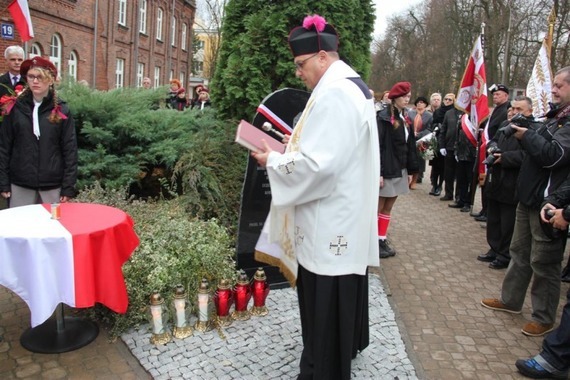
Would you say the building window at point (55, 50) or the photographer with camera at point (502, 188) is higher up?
the building window at point (55, 50)

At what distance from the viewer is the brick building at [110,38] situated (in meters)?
19.1

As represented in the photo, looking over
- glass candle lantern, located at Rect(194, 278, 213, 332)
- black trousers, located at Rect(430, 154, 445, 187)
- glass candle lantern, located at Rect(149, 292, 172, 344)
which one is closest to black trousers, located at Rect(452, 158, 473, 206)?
black trousers, located at Rect(430, 154, 445, 187)

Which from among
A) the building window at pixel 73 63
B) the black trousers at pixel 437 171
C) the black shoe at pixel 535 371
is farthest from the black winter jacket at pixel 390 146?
the building window at pixel 73 63

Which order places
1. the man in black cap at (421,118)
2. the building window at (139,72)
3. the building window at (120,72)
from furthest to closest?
the building window at (139,72)
the building window at (120,72)
the man in black cap at (421,118)

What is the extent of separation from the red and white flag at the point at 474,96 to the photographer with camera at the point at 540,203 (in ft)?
14.8

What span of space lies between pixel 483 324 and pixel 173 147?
12.8 feet

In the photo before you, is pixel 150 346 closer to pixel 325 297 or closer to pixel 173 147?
pixel 325 297

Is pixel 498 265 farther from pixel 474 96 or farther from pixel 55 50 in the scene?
pixel 55 50

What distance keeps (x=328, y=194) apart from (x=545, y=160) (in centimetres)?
215

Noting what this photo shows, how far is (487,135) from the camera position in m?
7.61

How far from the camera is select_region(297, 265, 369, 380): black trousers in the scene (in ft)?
9.18

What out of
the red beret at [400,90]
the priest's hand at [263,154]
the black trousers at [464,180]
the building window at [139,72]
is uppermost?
the building window at [139,72]

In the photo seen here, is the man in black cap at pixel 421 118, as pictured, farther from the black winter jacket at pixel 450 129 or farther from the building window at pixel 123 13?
the building window at pixel 123 13

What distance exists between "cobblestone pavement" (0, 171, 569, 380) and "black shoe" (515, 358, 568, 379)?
7 centimetres
